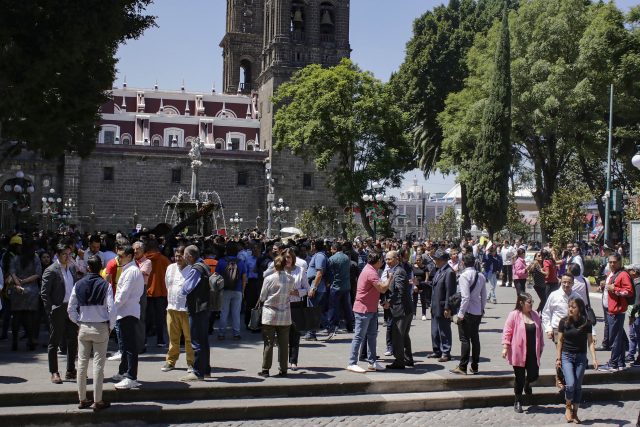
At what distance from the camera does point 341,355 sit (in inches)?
460

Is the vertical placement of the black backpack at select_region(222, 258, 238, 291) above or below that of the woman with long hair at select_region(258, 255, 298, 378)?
above

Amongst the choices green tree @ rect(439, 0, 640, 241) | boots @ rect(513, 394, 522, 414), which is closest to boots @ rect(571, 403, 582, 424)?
boots @ rect(513, 394, 522, 414)

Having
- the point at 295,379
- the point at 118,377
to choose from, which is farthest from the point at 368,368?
the point at 118,377

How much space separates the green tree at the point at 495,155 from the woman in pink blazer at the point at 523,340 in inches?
1042

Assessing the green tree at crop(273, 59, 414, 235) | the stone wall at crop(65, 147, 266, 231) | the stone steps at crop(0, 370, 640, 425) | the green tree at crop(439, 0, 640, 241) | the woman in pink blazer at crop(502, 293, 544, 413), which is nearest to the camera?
the stone steps at crop(0, 370, 640, 425)

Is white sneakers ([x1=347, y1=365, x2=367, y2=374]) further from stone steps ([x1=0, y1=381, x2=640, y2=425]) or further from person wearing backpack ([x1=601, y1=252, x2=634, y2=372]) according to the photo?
person wearing backpack ([x1=601, y1=252, x2=634, y2=372])

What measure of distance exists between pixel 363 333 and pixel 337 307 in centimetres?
326

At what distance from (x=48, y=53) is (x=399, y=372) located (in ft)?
29.2

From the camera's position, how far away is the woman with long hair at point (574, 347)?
28.7 ft

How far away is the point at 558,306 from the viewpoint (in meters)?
9.71

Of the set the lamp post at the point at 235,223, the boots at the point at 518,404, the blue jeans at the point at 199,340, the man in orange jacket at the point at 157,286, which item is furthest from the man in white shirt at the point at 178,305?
the lamp post at the point at 235,223

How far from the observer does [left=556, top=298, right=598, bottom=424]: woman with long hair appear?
8750 millimetres

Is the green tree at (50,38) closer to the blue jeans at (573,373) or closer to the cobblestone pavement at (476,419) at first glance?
the cobblestone pavement at (476,419)

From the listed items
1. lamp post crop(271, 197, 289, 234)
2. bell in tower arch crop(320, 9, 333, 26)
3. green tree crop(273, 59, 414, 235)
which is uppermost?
bell in tower arch crop(320, 9, 333, 26)
